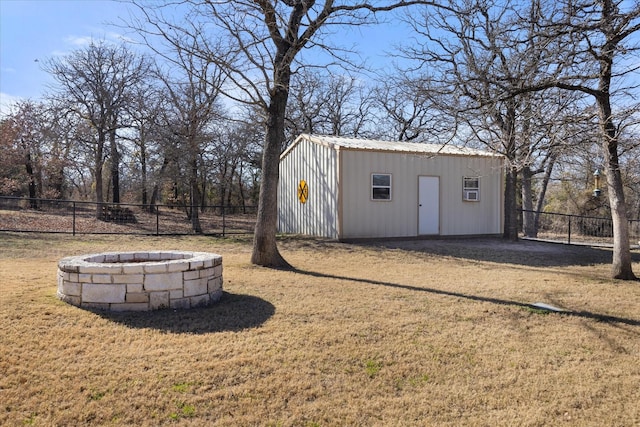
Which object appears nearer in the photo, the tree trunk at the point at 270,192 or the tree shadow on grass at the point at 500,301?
the tree shadow on grass at the point at 500,301

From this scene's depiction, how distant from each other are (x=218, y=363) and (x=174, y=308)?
5.38 feet

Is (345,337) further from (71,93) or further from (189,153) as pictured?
(71,93)

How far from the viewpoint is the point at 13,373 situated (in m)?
3.20

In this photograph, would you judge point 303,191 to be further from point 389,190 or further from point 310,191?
point 389,190

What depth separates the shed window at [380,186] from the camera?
12.6 m

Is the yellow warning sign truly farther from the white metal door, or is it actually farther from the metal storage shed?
the white metal door

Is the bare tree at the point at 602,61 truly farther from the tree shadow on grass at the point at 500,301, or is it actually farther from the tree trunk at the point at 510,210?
the tree trunk at the point at 510,210

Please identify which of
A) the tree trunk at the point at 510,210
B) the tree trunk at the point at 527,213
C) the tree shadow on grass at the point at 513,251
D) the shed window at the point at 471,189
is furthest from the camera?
the tree trunk at the point at 527,213

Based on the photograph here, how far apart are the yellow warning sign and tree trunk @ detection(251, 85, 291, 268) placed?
546 centimetres

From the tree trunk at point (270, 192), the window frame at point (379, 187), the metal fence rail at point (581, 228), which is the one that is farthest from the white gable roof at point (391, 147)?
the metal fence rail at point (581, 228)

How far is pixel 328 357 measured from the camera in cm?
371

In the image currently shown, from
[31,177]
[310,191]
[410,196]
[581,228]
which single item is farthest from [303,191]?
[31,177]

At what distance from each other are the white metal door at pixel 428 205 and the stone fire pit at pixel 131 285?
9320mm

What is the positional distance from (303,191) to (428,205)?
380 centimetres
